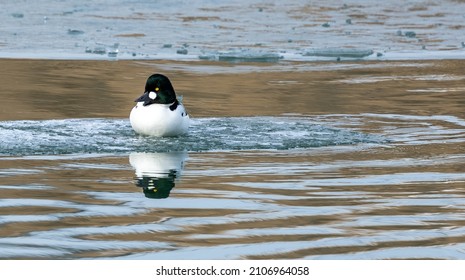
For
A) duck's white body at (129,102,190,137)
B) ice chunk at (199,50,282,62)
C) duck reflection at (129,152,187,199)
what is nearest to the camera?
duck reflection at (129,152,187,199)

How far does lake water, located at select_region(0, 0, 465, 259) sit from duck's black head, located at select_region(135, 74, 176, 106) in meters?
0.37

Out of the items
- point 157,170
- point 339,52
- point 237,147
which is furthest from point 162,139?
point 339,52

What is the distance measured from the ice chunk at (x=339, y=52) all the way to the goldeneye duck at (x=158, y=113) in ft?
28.0

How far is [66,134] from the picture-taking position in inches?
436

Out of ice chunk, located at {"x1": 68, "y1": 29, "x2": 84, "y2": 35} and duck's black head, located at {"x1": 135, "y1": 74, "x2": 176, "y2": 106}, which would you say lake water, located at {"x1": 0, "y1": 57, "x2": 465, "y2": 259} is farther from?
ice chunk, located at {"x1": 68, "y1": 29, "x2": 84, "y2": 35}

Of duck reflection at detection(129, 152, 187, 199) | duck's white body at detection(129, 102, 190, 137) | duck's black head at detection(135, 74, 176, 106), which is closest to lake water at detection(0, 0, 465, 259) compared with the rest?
duck reflection at detection(129, 152, 187, 199)

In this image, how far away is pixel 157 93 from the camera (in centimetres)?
1116

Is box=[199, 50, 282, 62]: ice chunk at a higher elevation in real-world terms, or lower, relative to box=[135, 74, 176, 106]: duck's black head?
higher

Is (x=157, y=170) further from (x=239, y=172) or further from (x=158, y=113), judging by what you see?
(x=158, y=113)

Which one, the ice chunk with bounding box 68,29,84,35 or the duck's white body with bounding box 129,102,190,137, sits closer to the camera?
the duck's white body with bounding box 129,102,190,137

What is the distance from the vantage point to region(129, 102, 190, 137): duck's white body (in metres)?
11.1

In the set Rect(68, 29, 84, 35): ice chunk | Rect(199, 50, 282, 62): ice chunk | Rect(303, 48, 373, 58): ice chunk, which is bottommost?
Rect(199, 50, 282, 62): ice chunk

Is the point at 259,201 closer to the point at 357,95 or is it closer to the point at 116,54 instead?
the point at 357,95

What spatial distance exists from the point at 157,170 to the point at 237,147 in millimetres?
1298
